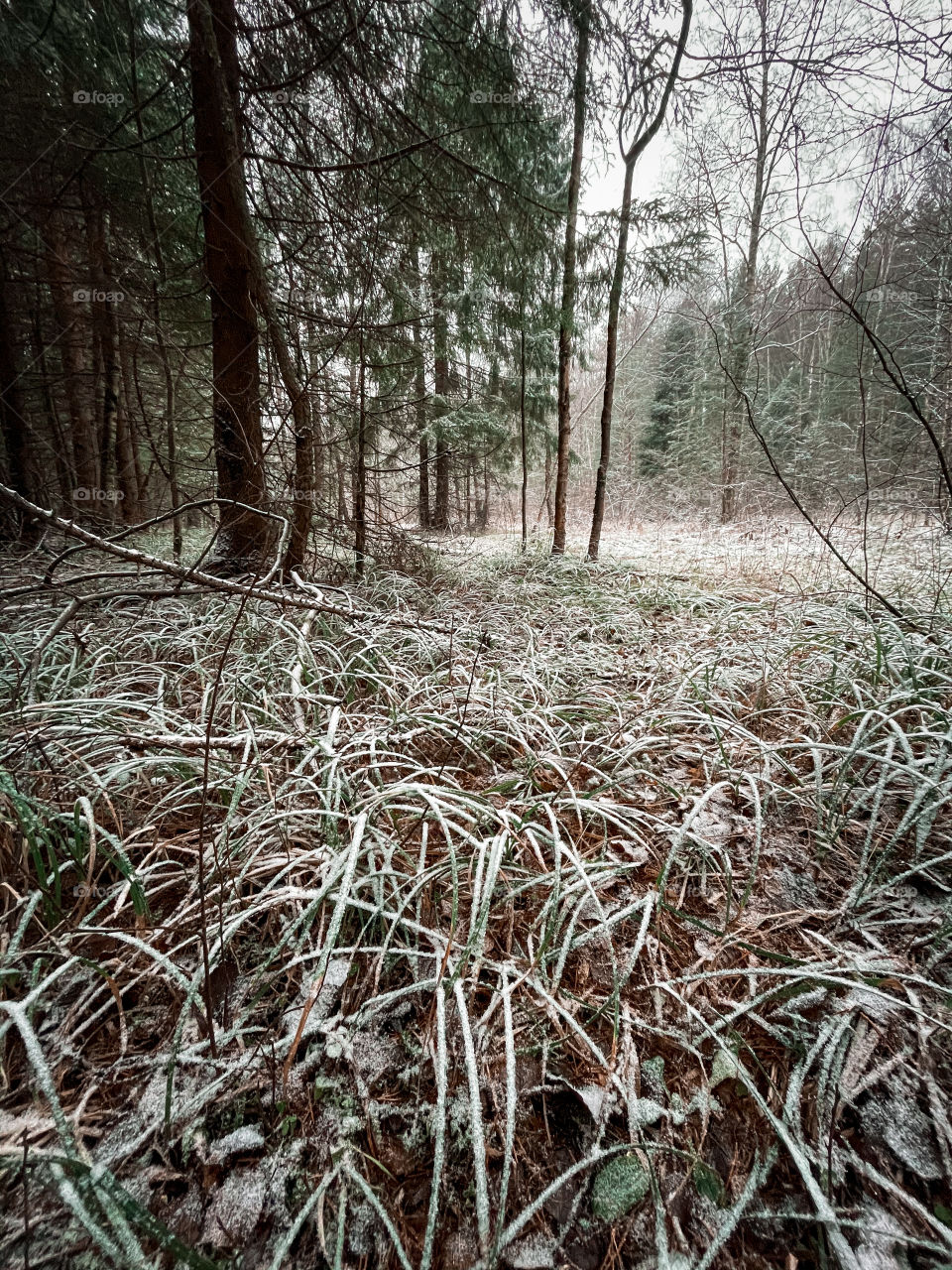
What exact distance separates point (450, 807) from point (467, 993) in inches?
15.5

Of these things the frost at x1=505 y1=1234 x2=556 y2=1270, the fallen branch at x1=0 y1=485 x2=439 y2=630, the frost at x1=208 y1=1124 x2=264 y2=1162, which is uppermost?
the fallen branch at x1=0 y1=485 x2=439 y2=630

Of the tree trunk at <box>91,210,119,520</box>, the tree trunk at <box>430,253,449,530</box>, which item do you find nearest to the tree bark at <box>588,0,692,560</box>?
the tree trunk at <box>430,253,449,530</box>

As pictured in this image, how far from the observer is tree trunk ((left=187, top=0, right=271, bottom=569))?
2.63m

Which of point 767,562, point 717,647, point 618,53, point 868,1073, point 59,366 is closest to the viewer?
point 868,1073

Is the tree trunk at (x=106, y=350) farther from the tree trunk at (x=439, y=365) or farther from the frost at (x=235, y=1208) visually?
the frost at (x=235, y=1208)

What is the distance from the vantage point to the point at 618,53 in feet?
12.6

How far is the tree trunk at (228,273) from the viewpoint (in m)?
2.63

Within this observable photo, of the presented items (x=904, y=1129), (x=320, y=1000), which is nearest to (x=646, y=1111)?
(x=904, y=1129)

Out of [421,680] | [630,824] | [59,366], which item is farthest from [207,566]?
[59,366]

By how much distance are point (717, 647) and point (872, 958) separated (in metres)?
1.62

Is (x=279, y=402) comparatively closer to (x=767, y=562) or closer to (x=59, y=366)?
(x=767, y=562)

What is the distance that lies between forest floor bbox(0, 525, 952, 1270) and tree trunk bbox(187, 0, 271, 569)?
5.29 feet

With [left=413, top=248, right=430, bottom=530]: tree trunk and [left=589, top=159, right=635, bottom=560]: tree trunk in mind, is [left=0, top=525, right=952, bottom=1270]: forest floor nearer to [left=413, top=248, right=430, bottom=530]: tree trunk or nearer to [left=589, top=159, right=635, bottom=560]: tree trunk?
[left=413, top=248, right=430, bottom=530]: tree trunk

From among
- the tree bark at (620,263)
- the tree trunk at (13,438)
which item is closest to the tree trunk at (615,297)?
the tree bark at (620,263)
